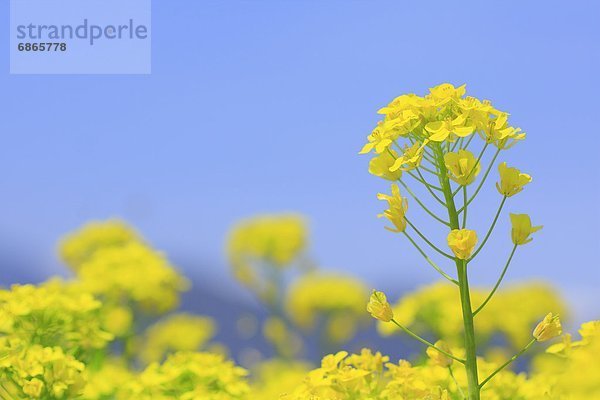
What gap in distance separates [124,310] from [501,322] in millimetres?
2420

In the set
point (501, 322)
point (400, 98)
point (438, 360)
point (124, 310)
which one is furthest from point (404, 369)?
point (501, 322)

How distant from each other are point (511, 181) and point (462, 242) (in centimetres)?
24

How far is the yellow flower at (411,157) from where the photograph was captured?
1884mm

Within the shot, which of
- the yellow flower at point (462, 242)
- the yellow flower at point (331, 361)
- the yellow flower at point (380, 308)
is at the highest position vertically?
the yellow flower at point (462, 242)

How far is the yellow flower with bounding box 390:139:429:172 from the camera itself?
1.88 m

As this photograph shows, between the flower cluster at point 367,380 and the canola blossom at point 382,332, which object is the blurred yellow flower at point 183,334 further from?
the flower cluster at point 367,380

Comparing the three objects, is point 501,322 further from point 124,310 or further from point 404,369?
point 404,369

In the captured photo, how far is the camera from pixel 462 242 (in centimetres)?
181

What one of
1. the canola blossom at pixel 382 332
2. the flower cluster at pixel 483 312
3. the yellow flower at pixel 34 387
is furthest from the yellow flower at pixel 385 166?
the flower cluster at pixel 483 312

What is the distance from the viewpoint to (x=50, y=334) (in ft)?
8.70

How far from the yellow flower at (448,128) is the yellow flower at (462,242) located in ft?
0.71

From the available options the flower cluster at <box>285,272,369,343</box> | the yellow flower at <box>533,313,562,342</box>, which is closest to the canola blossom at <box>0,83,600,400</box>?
the yellow flower at <box>533,313,562,342</box>

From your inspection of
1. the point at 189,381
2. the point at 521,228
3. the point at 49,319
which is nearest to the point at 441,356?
the point at 521,228

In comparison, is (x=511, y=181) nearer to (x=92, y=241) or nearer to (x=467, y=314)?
(x=467, y=314)
